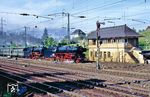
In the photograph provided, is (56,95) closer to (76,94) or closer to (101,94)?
(76,94)

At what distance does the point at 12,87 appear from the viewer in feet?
64.5

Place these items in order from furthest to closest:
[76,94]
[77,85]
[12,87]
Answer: [77,85] → [12,87] → [76,94]

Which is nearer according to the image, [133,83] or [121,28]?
[133,83]

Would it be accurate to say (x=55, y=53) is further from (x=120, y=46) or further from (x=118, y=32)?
(x=118, y=32)

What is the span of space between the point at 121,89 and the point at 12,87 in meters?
7.48

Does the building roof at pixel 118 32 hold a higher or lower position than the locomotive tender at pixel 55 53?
higher

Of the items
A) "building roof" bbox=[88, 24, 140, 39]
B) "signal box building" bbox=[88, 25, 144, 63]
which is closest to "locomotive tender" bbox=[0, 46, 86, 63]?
"signal box building" bbox=[88, 25, 144, 63]

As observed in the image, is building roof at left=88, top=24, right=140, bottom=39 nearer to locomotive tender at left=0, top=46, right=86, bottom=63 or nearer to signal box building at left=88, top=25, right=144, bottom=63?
signal box building at left=88, top=25, right=144, bottom=63

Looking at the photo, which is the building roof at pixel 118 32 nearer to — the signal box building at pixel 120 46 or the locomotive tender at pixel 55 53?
the signal box building at pixel 120 46

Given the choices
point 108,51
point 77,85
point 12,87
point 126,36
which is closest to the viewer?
point 12,87

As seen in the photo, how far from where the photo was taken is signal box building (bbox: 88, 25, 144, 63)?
53.8 m

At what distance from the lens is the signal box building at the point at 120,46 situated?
5381 cm

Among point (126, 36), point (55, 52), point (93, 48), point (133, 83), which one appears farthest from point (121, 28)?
point (133, 83)

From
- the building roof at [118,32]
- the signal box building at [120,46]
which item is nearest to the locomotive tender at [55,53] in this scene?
the signal box building at [120,46]
